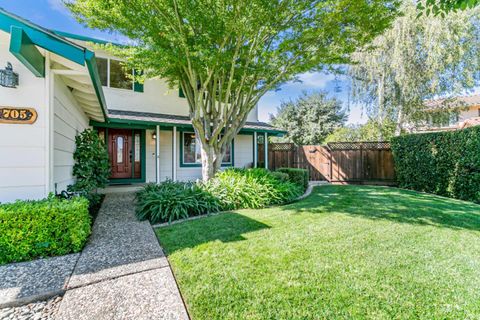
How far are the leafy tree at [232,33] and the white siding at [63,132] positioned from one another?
2132 mm

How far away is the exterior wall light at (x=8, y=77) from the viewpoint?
3531mm

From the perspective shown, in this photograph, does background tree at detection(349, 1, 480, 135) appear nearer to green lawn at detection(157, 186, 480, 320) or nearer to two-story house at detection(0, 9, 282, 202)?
green lawn at detection(157, 186, 480, 320)

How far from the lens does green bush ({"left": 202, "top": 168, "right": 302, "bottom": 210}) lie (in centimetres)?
603

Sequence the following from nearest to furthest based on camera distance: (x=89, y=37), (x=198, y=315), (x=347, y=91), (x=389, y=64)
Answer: (x=198, y=315) < (x=89, y=37) < (x=389, y=64) < (x=347, y=91)

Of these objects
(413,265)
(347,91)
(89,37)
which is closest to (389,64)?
(347,91)

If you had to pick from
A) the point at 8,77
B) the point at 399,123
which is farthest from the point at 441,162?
the point at 8,77

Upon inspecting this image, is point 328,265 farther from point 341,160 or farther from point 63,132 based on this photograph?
point 341,160

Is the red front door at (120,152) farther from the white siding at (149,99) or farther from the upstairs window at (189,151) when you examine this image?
the upstairs window at (189,151)

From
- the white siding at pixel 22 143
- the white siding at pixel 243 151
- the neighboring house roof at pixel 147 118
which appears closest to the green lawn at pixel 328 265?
the white siding at pixel 22 143

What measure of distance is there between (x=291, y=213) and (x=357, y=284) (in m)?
2.77

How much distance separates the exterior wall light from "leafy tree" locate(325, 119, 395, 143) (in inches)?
604

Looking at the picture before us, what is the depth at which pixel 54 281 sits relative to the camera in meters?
2.62

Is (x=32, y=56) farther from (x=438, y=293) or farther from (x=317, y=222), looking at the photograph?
(x=438, y=293)

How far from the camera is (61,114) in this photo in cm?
475
